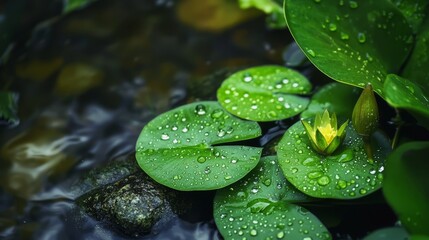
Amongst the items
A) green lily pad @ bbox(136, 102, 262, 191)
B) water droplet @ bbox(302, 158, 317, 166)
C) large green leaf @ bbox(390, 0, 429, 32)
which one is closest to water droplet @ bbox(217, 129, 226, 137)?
green lily pad @ bbox(136, 102, 262, 191)

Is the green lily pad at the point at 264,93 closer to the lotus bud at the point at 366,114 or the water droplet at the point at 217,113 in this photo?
the water droplet at the point at 217,113

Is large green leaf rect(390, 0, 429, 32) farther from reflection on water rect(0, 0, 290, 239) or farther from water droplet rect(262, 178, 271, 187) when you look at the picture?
water droplet rect(262, 178, 271, 187)

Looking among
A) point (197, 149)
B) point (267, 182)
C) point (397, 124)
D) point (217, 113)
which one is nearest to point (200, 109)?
point (217, 113)

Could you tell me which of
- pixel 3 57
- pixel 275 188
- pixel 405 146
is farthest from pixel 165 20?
pixel 405 146

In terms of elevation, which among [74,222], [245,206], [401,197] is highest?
[401,197]

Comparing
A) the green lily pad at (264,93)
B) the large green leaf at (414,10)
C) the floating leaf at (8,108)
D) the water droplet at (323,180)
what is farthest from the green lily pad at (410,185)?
the floating leaf at (8,108)

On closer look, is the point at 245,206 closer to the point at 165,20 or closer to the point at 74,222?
the point at 74,222
